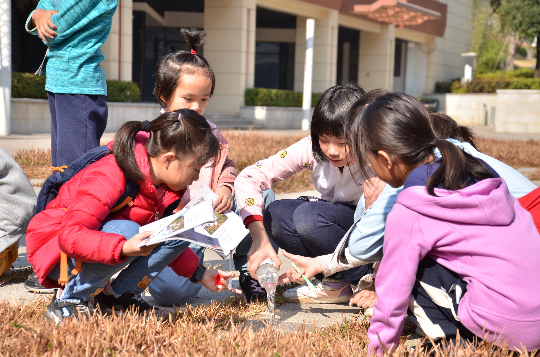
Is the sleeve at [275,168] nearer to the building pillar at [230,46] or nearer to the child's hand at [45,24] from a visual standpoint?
the child's hand at [45,24]

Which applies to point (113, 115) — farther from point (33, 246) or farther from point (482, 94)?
point (482, 94)

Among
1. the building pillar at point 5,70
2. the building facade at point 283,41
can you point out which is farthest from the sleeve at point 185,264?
the building facade at point 283,41

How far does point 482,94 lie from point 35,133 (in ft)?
63.3

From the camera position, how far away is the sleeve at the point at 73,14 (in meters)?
3.38

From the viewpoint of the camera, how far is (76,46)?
3.50 m

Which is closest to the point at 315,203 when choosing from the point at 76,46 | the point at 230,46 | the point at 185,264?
the point at 185,264

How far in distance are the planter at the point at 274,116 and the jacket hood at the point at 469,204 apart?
51.1ft

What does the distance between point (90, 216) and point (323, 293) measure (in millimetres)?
1391

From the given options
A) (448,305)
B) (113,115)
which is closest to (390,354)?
(448,305)

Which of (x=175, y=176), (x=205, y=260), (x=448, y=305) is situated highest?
(x=175, y=176)

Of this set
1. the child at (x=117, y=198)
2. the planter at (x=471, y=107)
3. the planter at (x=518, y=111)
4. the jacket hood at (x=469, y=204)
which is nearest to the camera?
the jacket hood at (x=469, y=204)

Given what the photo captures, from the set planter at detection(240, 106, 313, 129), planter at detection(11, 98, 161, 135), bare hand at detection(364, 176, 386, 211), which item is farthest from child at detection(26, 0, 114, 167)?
planter at detection(240, 106, 313, 129)

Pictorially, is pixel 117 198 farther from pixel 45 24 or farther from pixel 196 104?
pixel 45 24

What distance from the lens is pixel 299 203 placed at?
3.28m
